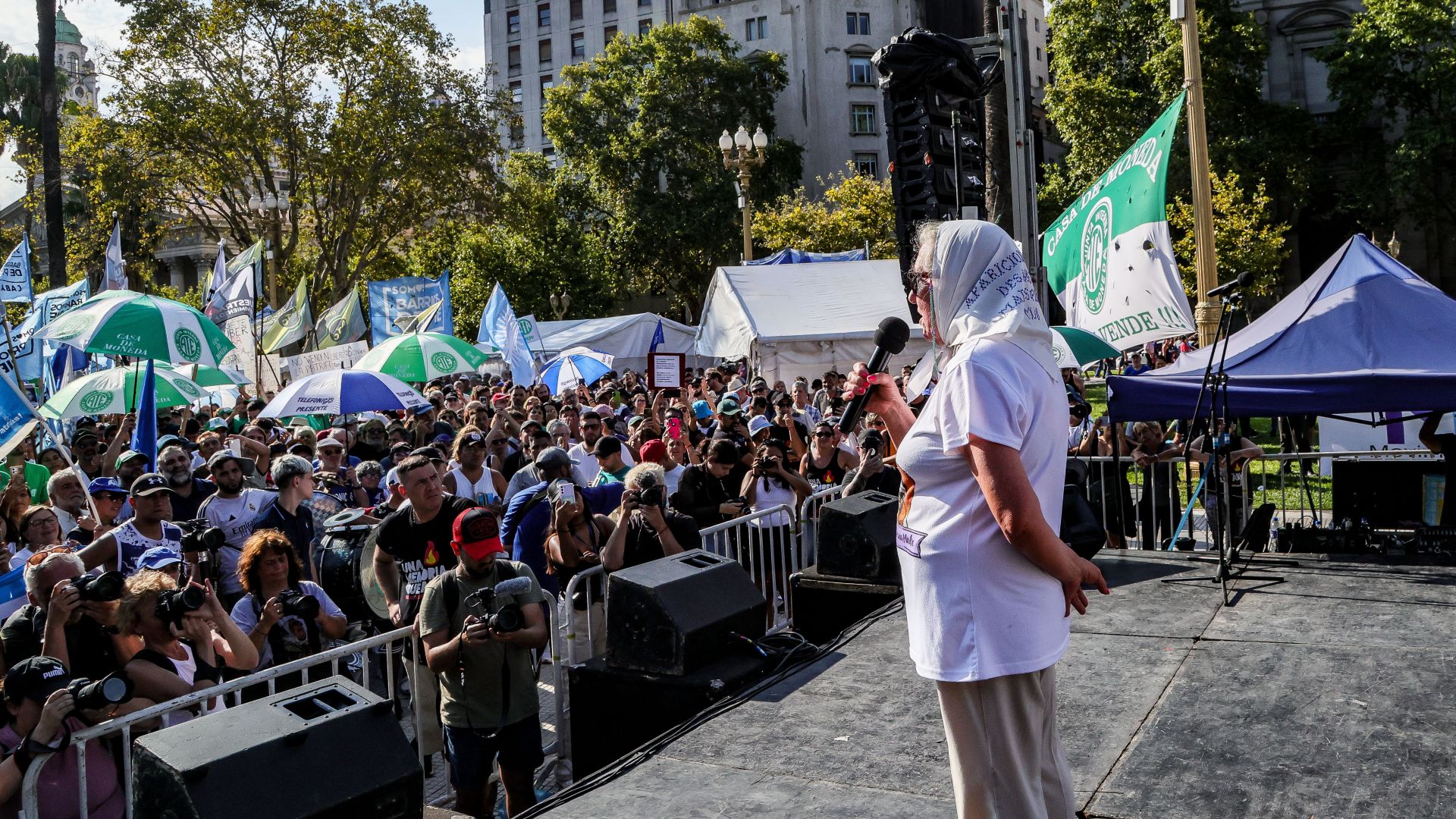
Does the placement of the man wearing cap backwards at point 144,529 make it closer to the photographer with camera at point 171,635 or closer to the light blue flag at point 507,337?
the photographer with camera at point 171,635

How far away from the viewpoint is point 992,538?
272 centimetres

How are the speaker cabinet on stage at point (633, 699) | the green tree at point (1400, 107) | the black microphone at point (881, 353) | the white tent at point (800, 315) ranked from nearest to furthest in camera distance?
the black microphone at point (881, 353), the speaker cabinet on stage at point (633, 699), the white tent at point (800, 315), the green tree at point (1400, 107)

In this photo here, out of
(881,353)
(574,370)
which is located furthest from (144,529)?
(574,370)

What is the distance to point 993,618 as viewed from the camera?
2699mm

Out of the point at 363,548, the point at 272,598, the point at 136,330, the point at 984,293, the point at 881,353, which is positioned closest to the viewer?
the point at 984,293

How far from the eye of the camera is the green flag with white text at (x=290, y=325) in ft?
73.0

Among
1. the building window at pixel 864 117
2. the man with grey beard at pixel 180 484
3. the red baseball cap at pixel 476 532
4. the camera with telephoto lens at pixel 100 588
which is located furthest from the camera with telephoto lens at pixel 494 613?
the building window at pixel 864 117

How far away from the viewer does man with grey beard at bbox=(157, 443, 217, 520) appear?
8.16 m

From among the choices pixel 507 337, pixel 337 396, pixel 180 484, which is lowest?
pixel 180 484

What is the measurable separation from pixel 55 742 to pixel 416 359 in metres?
11.2

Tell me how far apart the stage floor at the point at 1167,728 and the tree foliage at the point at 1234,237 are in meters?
27.5

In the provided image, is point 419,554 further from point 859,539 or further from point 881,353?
point 881,353

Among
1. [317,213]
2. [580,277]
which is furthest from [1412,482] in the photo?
[580,277]

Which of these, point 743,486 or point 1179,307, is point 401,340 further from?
point 1179,307
